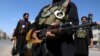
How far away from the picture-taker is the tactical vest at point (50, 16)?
5.32 metres

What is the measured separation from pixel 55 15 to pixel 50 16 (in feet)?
0.29

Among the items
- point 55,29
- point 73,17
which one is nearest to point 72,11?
point 73,17

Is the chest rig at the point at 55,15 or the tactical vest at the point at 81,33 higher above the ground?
the chest rig at the point at 55,15

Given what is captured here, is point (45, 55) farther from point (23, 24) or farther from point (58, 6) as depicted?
point (23, 24)

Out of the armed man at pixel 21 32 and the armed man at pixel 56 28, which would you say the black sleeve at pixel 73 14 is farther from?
the armed man at pixel 21 32

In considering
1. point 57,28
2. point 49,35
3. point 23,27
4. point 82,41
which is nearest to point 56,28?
point 57,28

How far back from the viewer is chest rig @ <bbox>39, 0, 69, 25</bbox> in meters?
5.31

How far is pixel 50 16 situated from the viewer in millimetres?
5422

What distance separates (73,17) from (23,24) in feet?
19.4

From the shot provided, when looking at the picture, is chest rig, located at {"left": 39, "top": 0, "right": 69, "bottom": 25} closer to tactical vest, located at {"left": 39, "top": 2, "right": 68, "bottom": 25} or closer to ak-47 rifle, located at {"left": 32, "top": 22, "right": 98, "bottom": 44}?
tactical vest, located at {"left": 39, "top": 2, "right": 68, "bottom": 25}

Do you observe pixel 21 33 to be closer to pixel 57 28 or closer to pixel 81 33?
pixel 81 33

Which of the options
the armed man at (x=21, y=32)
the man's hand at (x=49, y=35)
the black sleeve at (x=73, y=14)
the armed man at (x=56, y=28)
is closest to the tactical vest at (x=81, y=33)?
the armed man at (x=21, y=32)

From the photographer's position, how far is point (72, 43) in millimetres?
5238

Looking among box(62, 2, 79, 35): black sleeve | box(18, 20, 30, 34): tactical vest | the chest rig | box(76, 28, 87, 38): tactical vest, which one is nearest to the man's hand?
the chest rig
